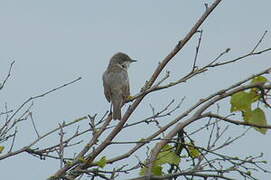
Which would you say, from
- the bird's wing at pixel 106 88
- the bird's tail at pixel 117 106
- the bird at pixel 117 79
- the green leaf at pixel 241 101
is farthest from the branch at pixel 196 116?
the bird's wing at pixel 106 88

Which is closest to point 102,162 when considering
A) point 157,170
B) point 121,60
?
point 157,170

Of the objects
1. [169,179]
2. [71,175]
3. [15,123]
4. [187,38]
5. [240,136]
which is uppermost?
[187,38]

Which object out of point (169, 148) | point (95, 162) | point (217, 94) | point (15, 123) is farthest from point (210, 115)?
point (15, 123)

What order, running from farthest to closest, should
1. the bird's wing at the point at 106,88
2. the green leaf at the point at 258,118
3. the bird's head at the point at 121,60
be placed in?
the bird's head at the point at 121,60, the bird's wing at the point at 106,88, the green leaf at the point at 258,118

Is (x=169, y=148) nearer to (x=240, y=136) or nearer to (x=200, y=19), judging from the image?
(x=240, y=136)

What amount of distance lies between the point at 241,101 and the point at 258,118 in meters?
0.12

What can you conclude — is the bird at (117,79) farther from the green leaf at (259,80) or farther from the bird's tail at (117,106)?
the green leaf at (259,80)

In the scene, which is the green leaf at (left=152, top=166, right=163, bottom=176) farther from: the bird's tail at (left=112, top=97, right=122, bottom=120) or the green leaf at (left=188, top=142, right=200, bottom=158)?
the bird's tail at (left=112, top=97, right=122, bottom=120)

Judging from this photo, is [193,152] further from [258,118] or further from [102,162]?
[258,118]

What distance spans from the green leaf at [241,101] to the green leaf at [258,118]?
0.05 m

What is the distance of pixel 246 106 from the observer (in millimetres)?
3158

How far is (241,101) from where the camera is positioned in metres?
3.16

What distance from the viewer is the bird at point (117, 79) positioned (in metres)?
8.73

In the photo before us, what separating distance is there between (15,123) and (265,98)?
6.86 feet
